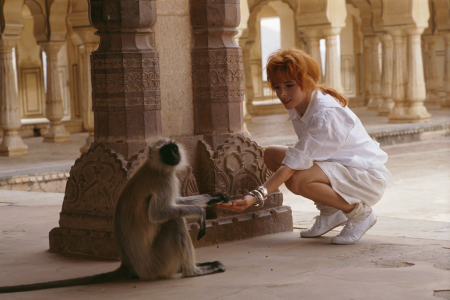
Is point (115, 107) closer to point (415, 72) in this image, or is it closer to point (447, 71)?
point (415, 72)

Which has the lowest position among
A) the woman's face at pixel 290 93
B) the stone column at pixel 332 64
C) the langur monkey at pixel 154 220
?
the langur monkey at pixel 154 220

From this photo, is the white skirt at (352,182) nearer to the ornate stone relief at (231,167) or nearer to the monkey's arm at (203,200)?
the ornate stone relief at (231,167)

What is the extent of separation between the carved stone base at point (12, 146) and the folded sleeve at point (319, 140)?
8557 millimetres

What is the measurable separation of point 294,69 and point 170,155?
1.09 metres

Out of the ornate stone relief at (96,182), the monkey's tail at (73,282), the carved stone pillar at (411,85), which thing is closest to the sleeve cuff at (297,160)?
the ornate stone relief at (96,182)

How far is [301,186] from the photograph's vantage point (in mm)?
3926

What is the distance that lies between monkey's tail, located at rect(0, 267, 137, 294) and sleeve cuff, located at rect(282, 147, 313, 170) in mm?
1136

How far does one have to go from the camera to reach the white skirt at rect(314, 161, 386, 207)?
13.0 feet

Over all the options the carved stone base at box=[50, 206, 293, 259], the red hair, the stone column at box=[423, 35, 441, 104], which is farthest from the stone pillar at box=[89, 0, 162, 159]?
the stone column at box=[423, 35, 441, 104]

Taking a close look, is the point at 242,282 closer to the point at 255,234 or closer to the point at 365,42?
the point at 255,234

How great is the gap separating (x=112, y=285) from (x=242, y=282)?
25.3 inches

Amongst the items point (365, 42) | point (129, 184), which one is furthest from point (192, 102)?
point (365, 42)

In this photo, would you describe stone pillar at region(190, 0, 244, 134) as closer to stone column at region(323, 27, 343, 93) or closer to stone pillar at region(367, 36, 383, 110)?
stone column at region(323, 27, 343, 93)

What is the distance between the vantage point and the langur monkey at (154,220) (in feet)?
10.6
